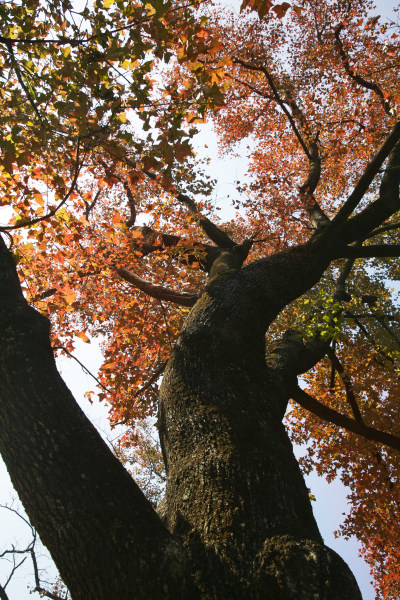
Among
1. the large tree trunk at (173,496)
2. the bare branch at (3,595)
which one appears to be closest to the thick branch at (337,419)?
the large tree trunk at (173,496)

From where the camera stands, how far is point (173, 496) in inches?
113

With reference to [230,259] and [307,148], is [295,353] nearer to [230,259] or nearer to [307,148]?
[230,259]

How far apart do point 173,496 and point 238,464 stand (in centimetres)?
61

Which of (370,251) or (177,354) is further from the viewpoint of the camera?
(370,251)

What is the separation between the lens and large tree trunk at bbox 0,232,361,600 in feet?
6.47

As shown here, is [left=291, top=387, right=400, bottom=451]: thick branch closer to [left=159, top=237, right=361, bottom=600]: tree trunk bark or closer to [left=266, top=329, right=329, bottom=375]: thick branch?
[left=266, top=329, right=329, bottom=375]: thick branch

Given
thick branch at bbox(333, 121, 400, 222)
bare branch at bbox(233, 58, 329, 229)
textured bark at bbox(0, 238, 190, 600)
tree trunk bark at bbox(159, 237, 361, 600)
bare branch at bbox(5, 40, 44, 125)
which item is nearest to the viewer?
textured bark at bbox(0, 238, 190, 600)

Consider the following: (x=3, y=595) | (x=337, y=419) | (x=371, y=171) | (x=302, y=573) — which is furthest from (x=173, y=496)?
(x=3, y=595)

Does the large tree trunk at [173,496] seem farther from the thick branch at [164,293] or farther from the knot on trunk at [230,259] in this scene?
the knot on trunk at [230,259]

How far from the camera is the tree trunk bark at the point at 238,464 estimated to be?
209cm

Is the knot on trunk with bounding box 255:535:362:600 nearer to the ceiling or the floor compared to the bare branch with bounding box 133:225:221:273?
nearer to the floor

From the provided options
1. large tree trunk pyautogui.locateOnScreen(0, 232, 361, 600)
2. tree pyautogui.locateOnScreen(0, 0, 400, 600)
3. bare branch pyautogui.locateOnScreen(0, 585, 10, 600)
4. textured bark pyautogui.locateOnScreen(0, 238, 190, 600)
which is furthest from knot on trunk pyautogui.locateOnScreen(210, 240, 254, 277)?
bare branch pyautogui.locateOnScreen(0, 585, 10, 600)

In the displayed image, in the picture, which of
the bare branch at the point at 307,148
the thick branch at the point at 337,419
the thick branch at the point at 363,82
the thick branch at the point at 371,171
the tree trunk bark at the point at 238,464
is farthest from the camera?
the thick branch at the point at 363,82

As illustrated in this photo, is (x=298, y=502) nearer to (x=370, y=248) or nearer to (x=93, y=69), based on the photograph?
(x=370, y=248)
